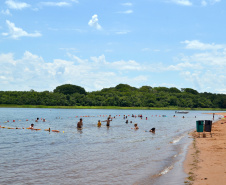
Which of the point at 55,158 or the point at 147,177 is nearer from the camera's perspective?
the point at 147,177

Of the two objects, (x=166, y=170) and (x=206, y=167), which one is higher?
(x=206, y=167)

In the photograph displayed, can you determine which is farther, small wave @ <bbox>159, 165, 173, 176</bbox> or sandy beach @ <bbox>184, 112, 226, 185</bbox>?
small wave @ <bbox>159, 165, 173, 176</bbox>

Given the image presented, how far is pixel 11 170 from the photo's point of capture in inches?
643

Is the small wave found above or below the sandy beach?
below

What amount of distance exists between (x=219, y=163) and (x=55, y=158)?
11579mm

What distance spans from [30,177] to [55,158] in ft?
18.2

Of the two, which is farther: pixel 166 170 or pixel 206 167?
pixel 166 170

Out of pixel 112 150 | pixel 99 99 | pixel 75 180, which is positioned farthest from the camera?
pixel 99 99

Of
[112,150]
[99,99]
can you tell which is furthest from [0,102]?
[112,150]

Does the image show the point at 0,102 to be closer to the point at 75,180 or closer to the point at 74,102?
the point at 74,102

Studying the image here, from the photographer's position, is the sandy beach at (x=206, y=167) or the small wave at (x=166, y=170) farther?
the small wave at (x=166, y=170)

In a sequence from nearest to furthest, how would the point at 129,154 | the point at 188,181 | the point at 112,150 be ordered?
1. the point at 188,181
2. the point at 129,154
3. the point at 112,150

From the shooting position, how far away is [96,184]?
13414 millimetres

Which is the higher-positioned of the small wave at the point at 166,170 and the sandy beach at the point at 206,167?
the sandy beach at the point at 206,167
